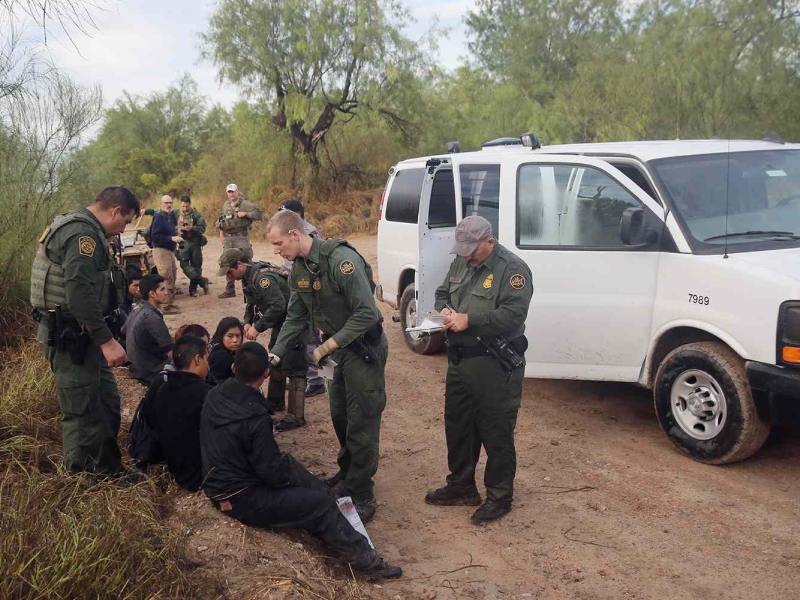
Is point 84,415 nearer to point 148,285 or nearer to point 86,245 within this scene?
point 86,245

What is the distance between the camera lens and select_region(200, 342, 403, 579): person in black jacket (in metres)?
3.58

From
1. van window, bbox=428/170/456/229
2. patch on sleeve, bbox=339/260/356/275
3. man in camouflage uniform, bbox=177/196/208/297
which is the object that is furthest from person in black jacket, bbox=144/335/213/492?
man in camouflage uniform, bbox=177/196/208/297

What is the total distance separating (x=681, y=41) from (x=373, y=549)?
44.9ft

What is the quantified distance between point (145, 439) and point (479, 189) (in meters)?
3.95

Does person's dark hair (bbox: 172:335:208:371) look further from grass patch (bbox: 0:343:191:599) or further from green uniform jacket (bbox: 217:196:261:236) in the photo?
green uniform jacket (bbox: 217:196:261:236)

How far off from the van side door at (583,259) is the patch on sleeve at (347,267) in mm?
1946

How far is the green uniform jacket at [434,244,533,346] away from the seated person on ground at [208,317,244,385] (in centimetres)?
178

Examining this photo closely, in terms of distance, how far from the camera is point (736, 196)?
5152mm

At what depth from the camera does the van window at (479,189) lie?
6824mm

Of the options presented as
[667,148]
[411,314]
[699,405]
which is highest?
[667,148]

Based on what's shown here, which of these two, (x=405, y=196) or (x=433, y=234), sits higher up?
(x=405, y=196)

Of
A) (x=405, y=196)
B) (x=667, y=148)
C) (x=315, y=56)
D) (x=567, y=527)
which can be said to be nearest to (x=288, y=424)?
(x=567, y=527)

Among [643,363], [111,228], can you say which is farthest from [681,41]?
[111,228]

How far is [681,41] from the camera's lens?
14.4 metres
